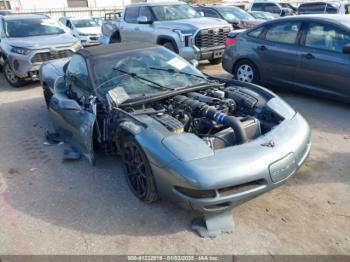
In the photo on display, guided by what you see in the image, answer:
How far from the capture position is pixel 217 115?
362 centimetres

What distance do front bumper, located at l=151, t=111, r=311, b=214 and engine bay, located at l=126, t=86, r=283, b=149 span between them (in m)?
0.28

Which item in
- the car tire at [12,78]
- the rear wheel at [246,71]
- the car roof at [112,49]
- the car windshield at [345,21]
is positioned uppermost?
the car windshield at [345,21]

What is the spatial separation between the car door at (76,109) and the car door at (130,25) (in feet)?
18.6

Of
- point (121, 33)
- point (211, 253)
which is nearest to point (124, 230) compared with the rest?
point (211, 253)

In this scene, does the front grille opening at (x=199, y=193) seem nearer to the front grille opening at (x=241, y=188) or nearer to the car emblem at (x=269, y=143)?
the front grille opening at (x=241, y=188)

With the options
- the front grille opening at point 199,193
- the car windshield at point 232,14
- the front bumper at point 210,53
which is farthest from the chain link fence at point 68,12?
the front grille opening at point 199,193

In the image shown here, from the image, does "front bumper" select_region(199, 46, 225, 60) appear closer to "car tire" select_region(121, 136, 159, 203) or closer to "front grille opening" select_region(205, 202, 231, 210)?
"car tire" select_region(121, 136, 159, 203)

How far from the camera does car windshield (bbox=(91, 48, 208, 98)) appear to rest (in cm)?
424

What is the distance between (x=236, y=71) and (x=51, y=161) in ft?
15.3

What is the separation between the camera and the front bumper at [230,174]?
287 centimetres

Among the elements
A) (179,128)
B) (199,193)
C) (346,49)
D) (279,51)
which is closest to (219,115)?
(179,128)

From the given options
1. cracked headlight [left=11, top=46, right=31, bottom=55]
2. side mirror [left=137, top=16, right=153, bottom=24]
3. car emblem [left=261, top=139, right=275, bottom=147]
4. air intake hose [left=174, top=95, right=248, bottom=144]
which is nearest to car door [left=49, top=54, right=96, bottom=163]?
air intake hose [left=174, top=95, right=248, bottom=144]

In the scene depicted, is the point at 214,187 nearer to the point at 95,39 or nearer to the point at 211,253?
the point at 211,253

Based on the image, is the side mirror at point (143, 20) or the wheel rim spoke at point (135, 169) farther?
the side mirror at point (143, 20)
